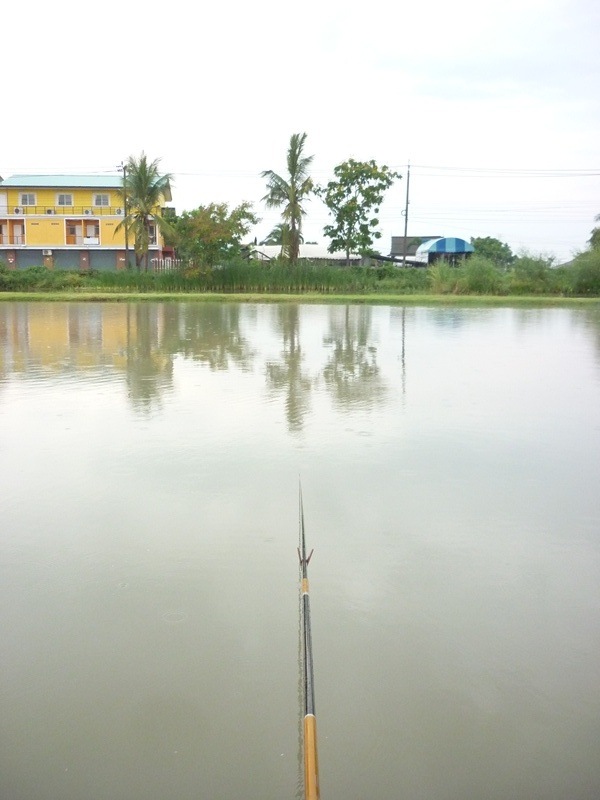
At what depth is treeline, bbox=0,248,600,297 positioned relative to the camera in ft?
121

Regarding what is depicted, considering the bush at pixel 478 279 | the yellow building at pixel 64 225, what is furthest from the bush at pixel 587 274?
the yellow building at pixel 64 225

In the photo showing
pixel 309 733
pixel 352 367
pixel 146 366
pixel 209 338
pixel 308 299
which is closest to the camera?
pixel 309 733

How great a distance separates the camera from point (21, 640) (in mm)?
3520

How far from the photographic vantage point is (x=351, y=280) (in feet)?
123

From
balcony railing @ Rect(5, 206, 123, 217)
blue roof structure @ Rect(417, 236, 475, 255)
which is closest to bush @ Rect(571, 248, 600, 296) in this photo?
blue roof structure @ Rect(417, 236, 475, 255)

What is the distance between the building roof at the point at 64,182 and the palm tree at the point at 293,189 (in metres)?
18.1

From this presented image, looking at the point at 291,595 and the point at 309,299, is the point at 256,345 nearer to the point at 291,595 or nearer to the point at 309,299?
the point at 291,595

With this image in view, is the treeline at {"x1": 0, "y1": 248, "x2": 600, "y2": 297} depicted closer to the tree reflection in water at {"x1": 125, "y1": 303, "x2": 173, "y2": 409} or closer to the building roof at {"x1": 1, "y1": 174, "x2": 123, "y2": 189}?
the building roof at {"x1": 1, "y1": 174, "x2": 123, "y2": 189}

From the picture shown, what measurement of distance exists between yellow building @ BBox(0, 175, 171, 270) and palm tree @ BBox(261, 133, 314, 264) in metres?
17.1

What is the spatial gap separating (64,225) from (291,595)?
181ft

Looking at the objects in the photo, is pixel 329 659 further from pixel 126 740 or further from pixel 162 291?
pixel 162 291

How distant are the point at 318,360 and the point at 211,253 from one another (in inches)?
1050

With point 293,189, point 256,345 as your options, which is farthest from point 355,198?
point 256,345

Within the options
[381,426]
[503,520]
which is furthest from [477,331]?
[503,520]
